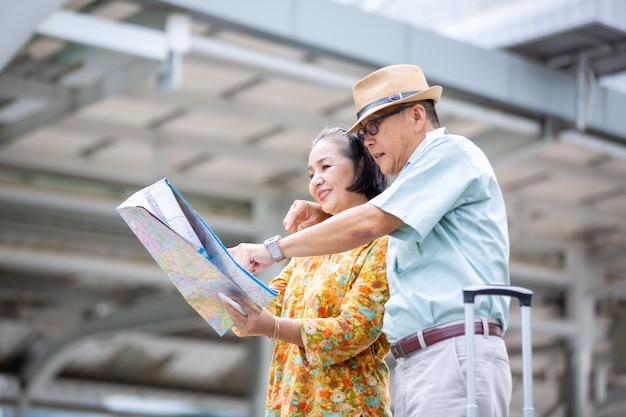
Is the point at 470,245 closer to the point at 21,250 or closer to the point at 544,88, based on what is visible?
the point at 544,88

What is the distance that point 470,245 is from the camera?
2.83 metres

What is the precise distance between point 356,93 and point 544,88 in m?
9.05

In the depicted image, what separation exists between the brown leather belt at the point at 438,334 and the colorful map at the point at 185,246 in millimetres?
369

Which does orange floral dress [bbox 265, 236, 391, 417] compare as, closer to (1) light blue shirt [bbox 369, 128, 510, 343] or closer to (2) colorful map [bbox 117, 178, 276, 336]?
(1) light blue shirt [bbox 369, 128, 510, 343]

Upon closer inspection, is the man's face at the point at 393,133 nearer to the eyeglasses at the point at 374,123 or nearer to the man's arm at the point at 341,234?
the eyeglasses at the point at 374,123

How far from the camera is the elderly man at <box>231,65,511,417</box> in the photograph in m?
2.73

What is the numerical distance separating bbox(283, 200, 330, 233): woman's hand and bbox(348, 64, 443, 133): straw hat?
0.36m

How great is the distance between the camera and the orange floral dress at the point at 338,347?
117 inches

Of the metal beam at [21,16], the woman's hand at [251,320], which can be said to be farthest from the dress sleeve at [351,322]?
the metal beam at [21,16]

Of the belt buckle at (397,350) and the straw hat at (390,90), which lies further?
the straw hat at (390,90)

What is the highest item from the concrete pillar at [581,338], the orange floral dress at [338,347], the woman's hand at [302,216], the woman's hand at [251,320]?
the woman's hand at [302,216]

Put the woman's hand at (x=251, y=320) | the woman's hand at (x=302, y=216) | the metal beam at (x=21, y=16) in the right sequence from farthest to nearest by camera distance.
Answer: the metal beam at (x=21, y=16)
the woman's hand at (x=302, y=216)
the woman's hand at (x=251, y=320)

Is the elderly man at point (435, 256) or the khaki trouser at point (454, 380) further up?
the elderly man at point (435, 256)

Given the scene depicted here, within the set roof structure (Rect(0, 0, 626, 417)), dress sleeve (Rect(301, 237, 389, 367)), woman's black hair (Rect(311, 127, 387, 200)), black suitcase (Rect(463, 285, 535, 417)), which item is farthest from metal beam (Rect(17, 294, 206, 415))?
black suitcase (Rect(463, 285, 535, 417))
